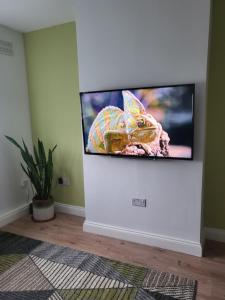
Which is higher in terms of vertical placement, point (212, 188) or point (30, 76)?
point (30, 76)

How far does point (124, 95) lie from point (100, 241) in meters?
1.58

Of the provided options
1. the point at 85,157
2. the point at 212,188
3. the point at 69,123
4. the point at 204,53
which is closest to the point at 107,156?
the point at 85,157

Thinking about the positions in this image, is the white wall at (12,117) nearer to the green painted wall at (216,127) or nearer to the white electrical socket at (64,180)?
the white electrical socket at (64,180)

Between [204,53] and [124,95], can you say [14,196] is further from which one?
[204,53]

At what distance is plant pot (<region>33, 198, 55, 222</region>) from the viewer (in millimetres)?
3252

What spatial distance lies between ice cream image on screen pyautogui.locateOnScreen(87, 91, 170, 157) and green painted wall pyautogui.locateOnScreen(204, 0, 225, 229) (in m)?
0.61

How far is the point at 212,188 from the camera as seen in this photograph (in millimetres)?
2676

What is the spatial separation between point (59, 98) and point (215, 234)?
2.47 m

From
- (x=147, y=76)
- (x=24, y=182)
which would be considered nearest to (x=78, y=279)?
(x=24, y=182)

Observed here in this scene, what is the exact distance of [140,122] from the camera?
2375mm

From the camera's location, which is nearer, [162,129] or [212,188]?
[162,129]

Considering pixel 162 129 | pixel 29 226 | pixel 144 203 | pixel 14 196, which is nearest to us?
pixel 162 129

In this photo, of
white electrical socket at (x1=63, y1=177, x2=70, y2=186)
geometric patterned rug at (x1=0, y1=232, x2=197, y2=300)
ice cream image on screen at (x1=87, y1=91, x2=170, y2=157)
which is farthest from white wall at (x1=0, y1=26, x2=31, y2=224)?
ice cream image on screen at (x1=87, y1=91, x2=170, y2=157)

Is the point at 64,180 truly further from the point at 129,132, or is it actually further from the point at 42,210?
the point at 129,132
